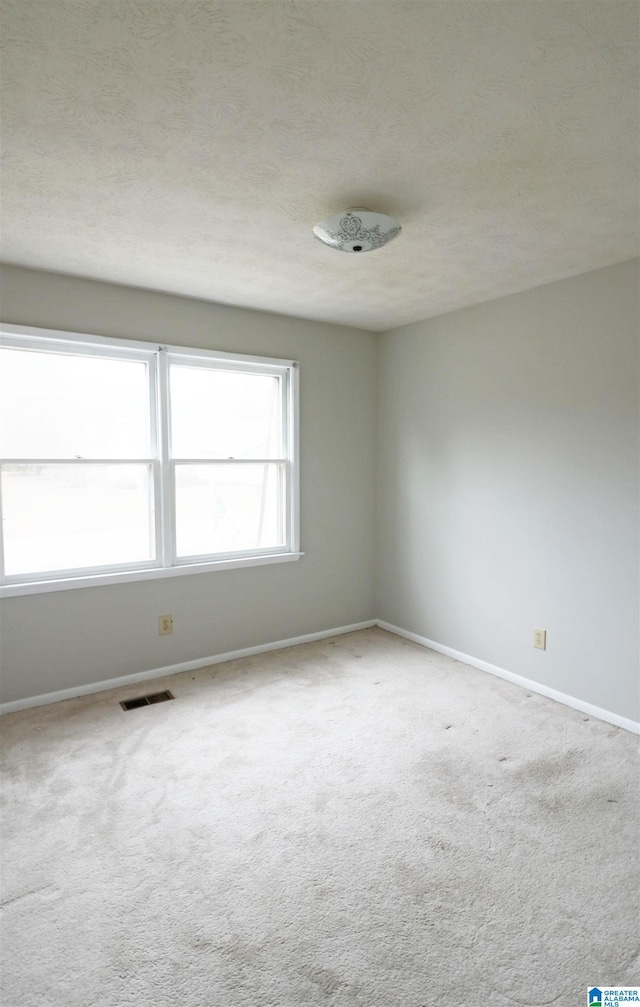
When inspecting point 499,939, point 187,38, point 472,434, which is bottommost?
point 499,939

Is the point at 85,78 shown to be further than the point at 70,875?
No

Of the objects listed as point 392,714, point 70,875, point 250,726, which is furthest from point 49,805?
point 392,714

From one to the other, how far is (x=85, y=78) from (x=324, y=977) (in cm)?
254

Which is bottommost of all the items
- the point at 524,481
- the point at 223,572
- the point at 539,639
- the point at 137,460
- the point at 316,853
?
the point at 316,853

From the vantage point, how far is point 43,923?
1.72 meters

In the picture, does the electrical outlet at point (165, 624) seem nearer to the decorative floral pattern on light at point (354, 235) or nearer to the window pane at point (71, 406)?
the window pane at point (71, 406)

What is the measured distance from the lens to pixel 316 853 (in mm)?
2014

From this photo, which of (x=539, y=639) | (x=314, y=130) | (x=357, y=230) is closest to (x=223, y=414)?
(x=357, y=230)

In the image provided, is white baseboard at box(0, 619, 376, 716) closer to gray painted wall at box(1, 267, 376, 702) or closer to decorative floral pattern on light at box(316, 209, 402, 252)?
gray painted wall at box(1, 267, 376, 702)

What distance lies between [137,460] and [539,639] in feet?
8.89

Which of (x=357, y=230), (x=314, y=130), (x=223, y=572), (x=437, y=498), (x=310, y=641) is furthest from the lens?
(x=310, y=641)

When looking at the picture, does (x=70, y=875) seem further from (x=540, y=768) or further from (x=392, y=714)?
(x=540, y=768)

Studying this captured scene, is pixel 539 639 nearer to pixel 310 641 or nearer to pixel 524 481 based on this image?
pixel 524 481

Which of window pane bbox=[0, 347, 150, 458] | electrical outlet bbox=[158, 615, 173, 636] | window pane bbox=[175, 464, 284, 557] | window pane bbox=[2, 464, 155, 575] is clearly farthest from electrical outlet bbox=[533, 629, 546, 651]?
window pane bbox=[0, 347, 150, 458]
